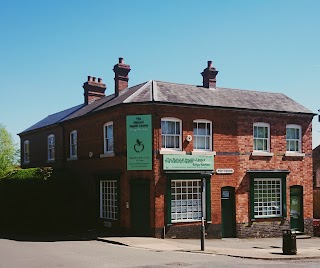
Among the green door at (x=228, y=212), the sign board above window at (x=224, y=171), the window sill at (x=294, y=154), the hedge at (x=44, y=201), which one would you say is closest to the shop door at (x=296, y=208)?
the window sill at (x=294, y=154)

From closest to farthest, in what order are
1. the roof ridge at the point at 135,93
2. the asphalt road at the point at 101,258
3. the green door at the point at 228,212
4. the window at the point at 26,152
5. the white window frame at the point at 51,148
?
the asphalt road at the point at 101,258 < the roof ridge at the point at 135,93 < the green door at the point at 228,212 < the white window frame at the point at 51,148 < the window at the point at 26,152

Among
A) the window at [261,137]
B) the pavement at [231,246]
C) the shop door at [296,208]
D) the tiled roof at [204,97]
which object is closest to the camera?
the pavement at [231,246]

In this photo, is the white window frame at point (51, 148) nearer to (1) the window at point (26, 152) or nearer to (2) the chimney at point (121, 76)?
(1) the window at point (26, 152)

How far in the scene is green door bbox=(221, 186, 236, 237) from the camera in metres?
21.6

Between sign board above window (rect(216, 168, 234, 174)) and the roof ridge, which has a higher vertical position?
the roof ridge

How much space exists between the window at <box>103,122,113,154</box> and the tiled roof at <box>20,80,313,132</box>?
3.42 feet

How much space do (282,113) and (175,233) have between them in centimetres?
939

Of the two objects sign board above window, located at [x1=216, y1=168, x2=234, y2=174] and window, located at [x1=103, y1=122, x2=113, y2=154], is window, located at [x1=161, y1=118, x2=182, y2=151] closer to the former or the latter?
sign board above window, located at [x1=216, y1=168, x2=234, y2=174]

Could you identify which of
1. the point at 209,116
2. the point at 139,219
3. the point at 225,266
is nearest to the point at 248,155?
the point at 209,116

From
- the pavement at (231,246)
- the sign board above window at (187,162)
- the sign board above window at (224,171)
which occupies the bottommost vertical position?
the pavement at (231,246)

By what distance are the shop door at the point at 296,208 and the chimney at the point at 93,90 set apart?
1441cm

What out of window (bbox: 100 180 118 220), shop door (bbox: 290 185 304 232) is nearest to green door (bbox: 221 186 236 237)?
shop door (bbox: 290 185 304 232)

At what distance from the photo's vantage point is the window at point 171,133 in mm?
20328

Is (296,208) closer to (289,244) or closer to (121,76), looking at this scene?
(289,244)
